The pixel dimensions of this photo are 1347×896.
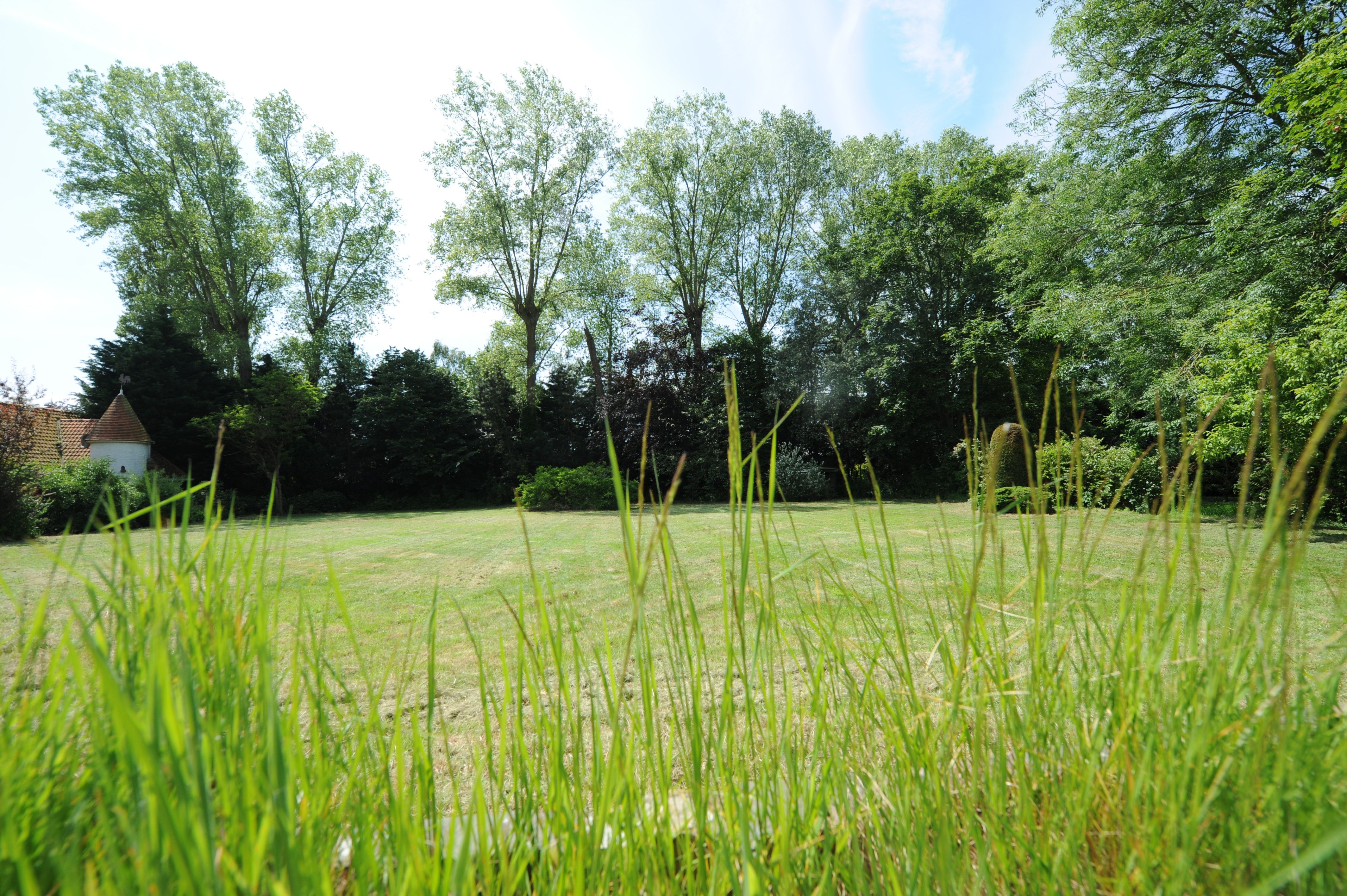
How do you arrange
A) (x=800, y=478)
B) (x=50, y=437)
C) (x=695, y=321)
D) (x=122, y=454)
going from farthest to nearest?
(x=695, y=321)
(x=800, y=478)
(x=50, y=437)
(x=122, y=454)

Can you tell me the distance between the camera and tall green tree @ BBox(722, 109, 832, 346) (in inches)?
808

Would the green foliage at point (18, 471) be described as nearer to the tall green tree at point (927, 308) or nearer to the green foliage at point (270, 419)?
the green foliage at point (270, 419)

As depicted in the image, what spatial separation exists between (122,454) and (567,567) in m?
15.3

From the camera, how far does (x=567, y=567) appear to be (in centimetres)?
580

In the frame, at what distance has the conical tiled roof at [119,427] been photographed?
14.5 metres

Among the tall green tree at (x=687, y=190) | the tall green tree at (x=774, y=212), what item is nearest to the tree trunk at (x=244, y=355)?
the tall green tree at (x=687, y=190)

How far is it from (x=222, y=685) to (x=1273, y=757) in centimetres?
135

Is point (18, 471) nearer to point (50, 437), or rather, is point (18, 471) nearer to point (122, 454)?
point (122, 454)

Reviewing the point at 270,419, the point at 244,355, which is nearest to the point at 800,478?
the point at 270,419

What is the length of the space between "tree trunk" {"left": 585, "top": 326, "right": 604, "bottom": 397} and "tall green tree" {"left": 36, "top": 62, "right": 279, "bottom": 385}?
11289 mm

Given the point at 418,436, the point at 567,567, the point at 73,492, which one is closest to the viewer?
the point at 567,567

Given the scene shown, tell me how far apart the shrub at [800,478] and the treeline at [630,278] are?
1468 mm

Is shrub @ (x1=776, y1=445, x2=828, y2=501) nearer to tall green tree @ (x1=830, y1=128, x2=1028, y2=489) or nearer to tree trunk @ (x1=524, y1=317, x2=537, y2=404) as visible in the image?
tall green tree @ (x1=830, y1=128, x2=1028, y2=489)

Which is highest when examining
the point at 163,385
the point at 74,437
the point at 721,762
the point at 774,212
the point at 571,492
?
→ the point at 774,212
